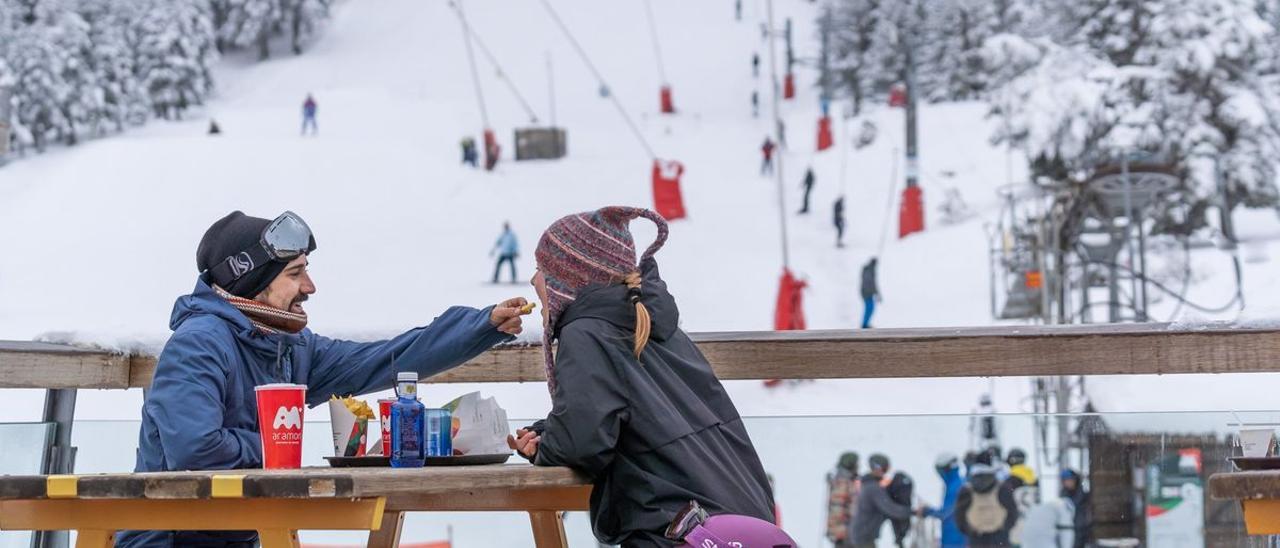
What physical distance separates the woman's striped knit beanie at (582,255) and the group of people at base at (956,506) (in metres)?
1.33

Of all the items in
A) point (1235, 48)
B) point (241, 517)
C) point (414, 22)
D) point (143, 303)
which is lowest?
point (241, 517)

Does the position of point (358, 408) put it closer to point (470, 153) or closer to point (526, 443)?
point (526, 443)

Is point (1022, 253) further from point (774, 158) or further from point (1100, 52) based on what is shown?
point (774, 158)

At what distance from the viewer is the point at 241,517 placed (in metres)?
2.83

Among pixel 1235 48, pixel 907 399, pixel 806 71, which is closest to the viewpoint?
pixel 907 399

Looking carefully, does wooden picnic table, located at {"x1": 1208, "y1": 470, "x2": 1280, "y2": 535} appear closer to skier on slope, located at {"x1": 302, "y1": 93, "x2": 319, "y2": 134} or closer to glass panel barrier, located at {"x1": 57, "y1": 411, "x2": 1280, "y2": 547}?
glass panel barrier, located at {"x1": 57, "y1": 411, "x2": 1280, "y2": 547}

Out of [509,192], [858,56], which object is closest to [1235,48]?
[509,192]

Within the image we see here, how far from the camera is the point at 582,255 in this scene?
3443 mm

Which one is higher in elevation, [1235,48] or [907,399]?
[1235,48]

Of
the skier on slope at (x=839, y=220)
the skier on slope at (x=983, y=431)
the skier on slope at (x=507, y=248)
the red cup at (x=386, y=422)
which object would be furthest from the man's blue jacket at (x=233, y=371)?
the skier on slope at (x=839, y=220)

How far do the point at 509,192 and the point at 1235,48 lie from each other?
15458 millimetres

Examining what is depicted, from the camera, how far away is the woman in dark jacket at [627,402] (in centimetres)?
325

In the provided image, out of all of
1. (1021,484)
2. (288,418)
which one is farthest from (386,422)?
(1021,484)

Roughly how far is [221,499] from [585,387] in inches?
29.4
